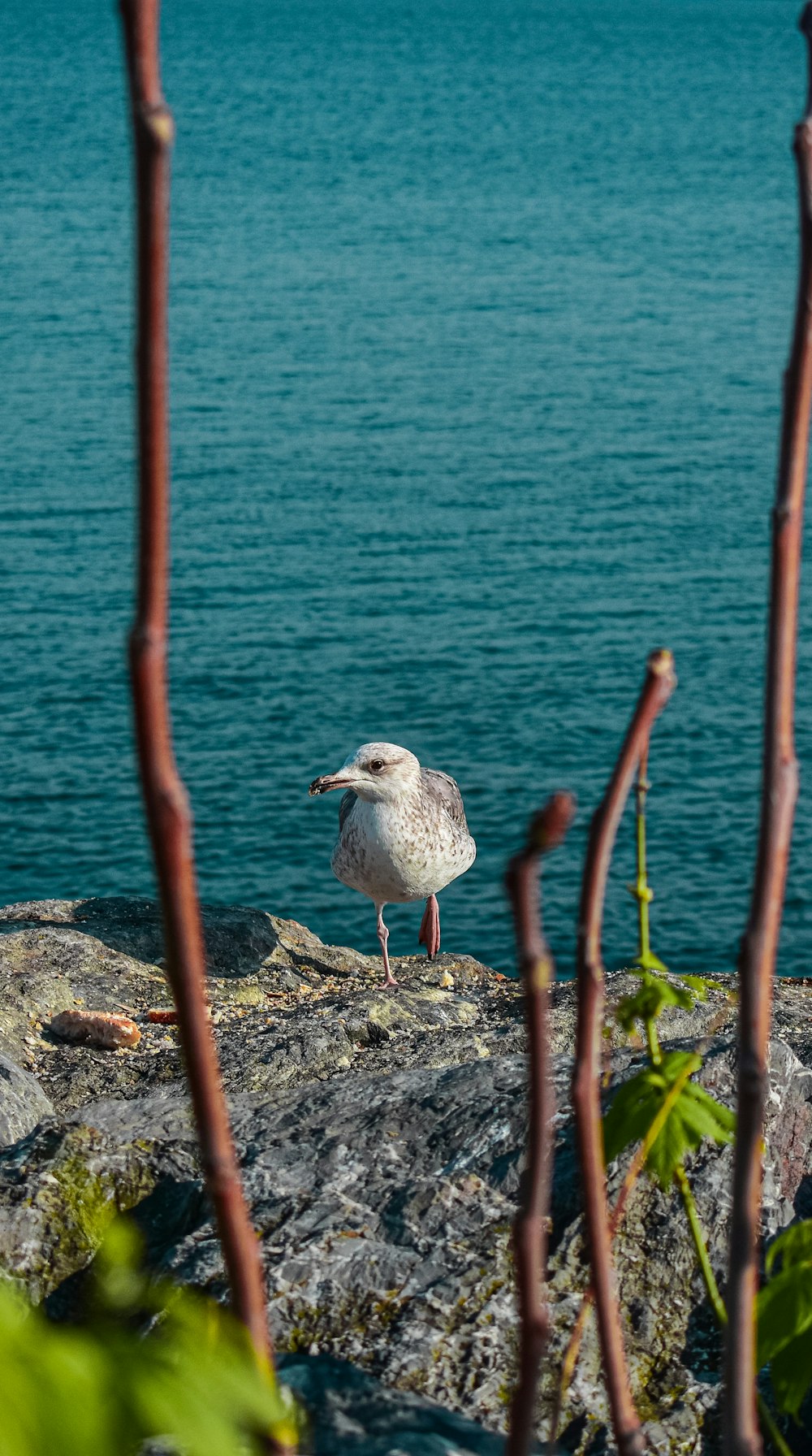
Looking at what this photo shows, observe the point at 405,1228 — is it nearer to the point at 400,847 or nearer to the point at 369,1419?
the point at 369,1419

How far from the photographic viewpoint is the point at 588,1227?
1831 mm

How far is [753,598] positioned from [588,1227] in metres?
35.2

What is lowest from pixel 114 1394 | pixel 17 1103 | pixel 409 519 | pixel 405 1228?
pixel 409 519

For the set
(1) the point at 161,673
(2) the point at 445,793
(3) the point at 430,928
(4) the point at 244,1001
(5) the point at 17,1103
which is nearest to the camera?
(1) the point at 161,673

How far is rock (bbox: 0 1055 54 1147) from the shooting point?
5.79 meters

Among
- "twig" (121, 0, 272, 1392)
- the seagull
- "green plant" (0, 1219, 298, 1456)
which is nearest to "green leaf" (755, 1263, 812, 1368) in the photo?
"twig" (121, 0, 272, 1392)

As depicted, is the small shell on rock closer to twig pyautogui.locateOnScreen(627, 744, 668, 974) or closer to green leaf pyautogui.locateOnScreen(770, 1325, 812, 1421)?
twig pyautogui.locateOnScreen(627, 744, 668, 974)

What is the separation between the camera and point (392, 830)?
11.6 metres

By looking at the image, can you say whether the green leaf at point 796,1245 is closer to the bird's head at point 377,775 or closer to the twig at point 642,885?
the twig at point 642,885

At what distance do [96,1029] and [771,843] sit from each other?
6.61 metres

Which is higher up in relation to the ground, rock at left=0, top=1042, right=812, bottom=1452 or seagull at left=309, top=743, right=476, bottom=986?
rock at left=0, top=1042, right=812, bottom=1452

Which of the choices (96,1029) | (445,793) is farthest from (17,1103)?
(445,793)

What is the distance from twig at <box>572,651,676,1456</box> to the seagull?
9.41 meters

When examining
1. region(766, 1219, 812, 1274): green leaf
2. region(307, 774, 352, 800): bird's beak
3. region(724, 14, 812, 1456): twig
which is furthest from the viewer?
region(307, 774, 352, 800): bird's beak
